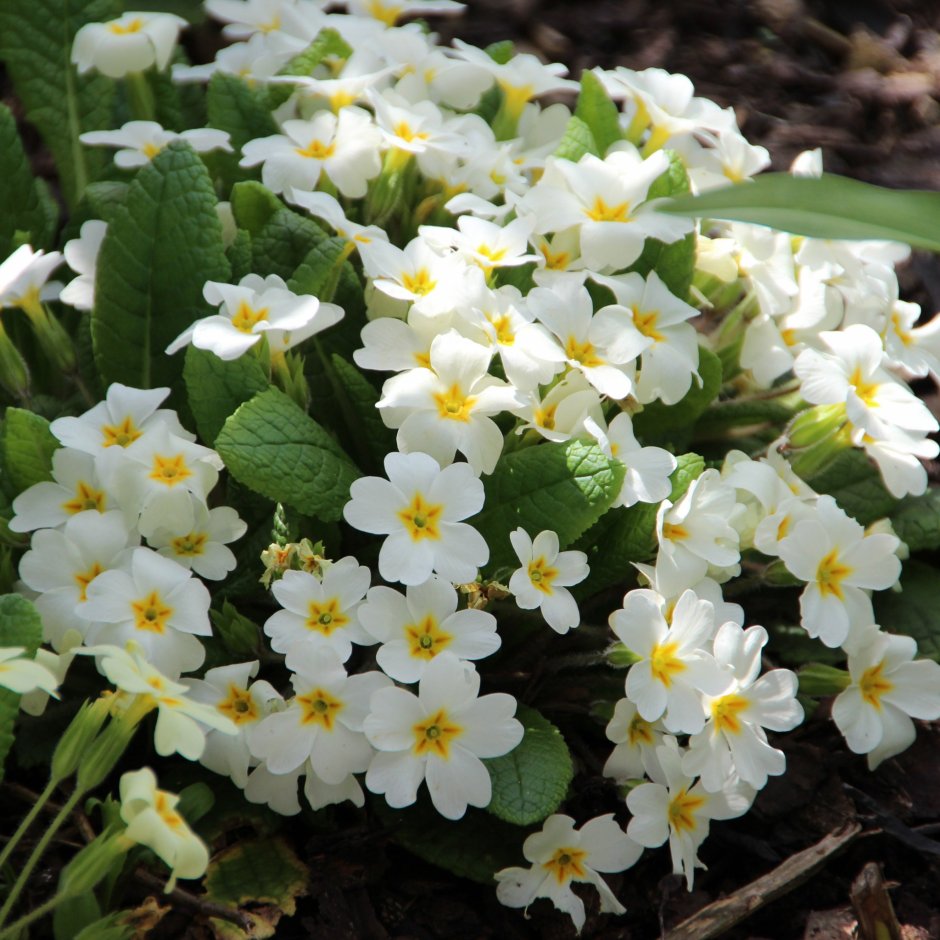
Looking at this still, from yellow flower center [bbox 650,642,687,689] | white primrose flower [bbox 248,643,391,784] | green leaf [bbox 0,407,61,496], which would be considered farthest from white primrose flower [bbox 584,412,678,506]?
green leaf [bbox 0,407,61,496]

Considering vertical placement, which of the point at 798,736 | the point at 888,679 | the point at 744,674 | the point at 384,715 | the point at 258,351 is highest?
the point at 258,351

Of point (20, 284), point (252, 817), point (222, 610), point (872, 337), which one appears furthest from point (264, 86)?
point (252, 817)

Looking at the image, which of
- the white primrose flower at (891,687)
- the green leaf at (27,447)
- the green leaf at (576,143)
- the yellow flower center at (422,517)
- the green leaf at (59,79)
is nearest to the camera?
the yellow flower center at (422,517)

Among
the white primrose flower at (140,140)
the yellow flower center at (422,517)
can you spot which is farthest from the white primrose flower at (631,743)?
the white primrose flower at (140,140)

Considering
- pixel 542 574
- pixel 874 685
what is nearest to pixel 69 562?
pixel 542 574

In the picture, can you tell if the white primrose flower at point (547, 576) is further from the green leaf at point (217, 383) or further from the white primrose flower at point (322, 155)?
the white primrose flower at point (322, 155)

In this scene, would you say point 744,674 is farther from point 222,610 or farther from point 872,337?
point 222,610

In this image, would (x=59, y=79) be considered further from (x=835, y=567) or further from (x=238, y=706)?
(x=835, y=567)
